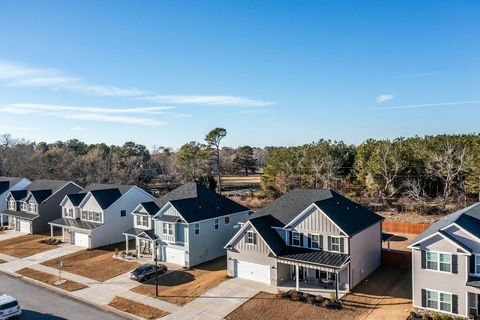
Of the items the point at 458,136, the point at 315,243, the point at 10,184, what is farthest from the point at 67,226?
the point at 458,136

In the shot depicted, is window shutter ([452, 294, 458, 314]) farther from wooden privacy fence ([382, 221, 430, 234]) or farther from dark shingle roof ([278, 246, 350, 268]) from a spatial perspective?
wooden privacy fence ([382, 221, 430, 234])

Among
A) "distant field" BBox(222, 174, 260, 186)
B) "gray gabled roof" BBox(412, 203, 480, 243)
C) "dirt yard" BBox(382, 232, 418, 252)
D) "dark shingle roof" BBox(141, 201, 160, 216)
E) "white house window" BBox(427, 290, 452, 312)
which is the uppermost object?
"gray gabled roof" BBox(412, 203, 480, 243)

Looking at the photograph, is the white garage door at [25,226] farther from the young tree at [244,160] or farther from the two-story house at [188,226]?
the young tree at [244,160]

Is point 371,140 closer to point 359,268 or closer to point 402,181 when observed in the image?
point 402,181

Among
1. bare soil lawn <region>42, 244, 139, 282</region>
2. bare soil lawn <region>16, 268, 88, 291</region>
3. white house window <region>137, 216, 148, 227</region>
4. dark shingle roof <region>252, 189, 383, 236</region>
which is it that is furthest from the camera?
white house window <region>137, 216, 148, 227</region>

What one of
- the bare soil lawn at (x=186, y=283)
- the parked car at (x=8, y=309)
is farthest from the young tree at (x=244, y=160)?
the parked car at (x=8, y=309)

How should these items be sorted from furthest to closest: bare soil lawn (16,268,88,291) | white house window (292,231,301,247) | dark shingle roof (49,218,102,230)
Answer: dark shingle roof (49,218,102,230)
white house window (292,231,301,247)
bare soil lawn (16,268,88,291)

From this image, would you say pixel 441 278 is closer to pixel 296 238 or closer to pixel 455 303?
pixel 455 303

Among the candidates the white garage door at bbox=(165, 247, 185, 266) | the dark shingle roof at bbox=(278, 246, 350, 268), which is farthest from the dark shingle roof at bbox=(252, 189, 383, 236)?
the white garage door at bbox=(165, 247, 185, 266)
